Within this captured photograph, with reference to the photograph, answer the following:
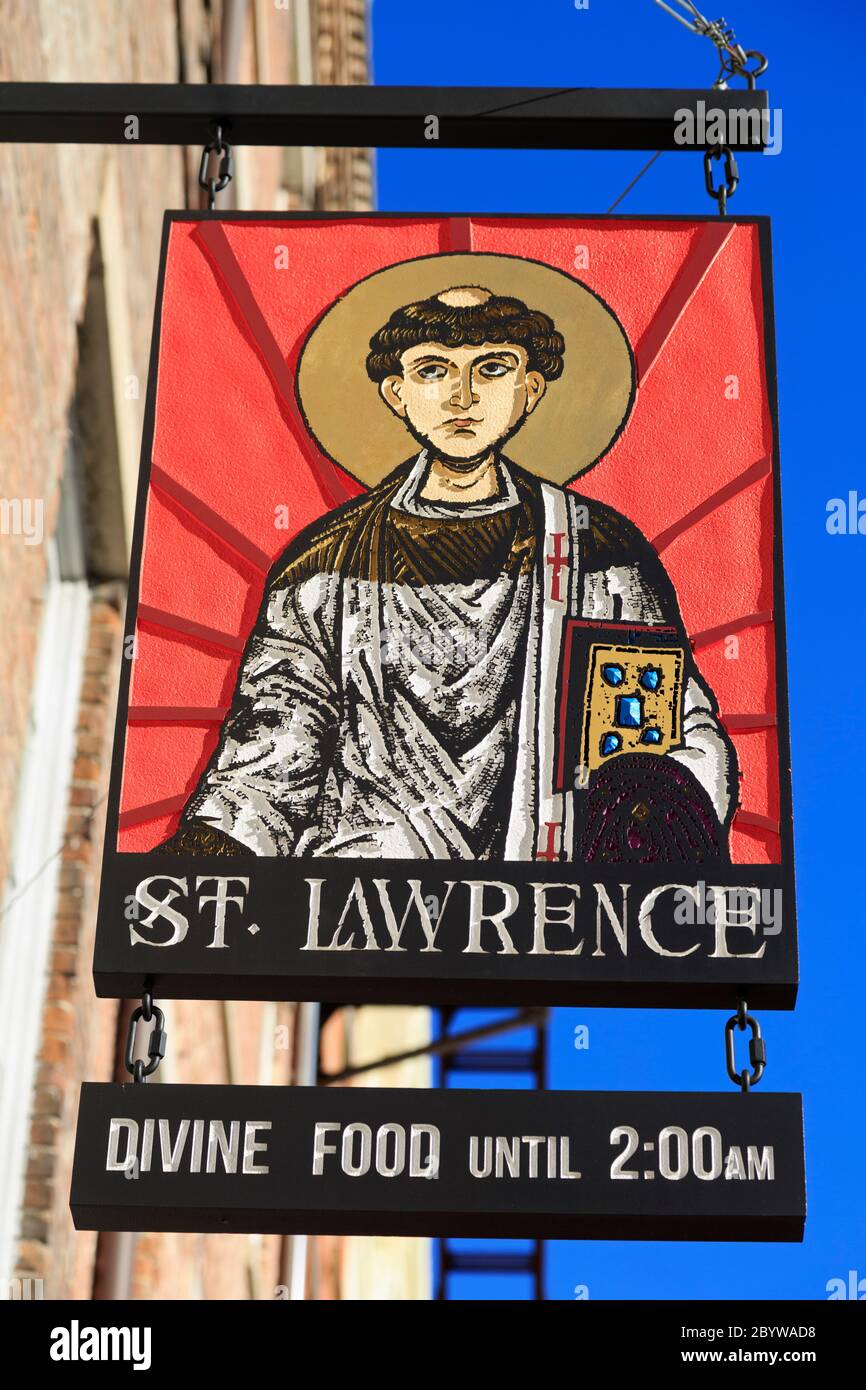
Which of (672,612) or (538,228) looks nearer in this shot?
(672,612)

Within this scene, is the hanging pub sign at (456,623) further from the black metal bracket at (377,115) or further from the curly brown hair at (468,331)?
the black metal bracket at (377,115)

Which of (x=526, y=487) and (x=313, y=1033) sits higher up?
(x=313, y=1033)

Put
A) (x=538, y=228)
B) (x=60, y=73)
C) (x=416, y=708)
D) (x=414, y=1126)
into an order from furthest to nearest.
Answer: (x=60, y=73) < (x=538, y=228) < (x=416, y=708) < (x=414, y=1126)

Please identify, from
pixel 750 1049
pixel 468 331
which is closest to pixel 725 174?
pixel 468 331

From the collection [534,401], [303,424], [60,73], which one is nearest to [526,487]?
[534,401]

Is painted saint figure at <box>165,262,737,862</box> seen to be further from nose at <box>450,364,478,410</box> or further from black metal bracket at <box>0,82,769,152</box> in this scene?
black metal bracket at <box>0,82,769,152</box>

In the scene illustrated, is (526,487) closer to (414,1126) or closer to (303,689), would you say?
(303,689)

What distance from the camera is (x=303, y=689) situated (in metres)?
3.55

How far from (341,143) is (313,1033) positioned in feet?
36.3

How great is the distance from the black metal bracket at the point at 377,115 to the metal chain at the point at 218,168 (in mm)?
34

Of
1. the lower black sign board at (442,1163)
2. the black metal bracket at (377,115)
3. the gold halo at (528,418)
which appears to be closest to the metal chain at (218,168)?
the black metal bracket at (377,115)

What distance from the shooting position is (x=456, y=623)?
3.59 metres

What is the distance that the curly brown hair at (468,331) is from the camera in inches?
156
